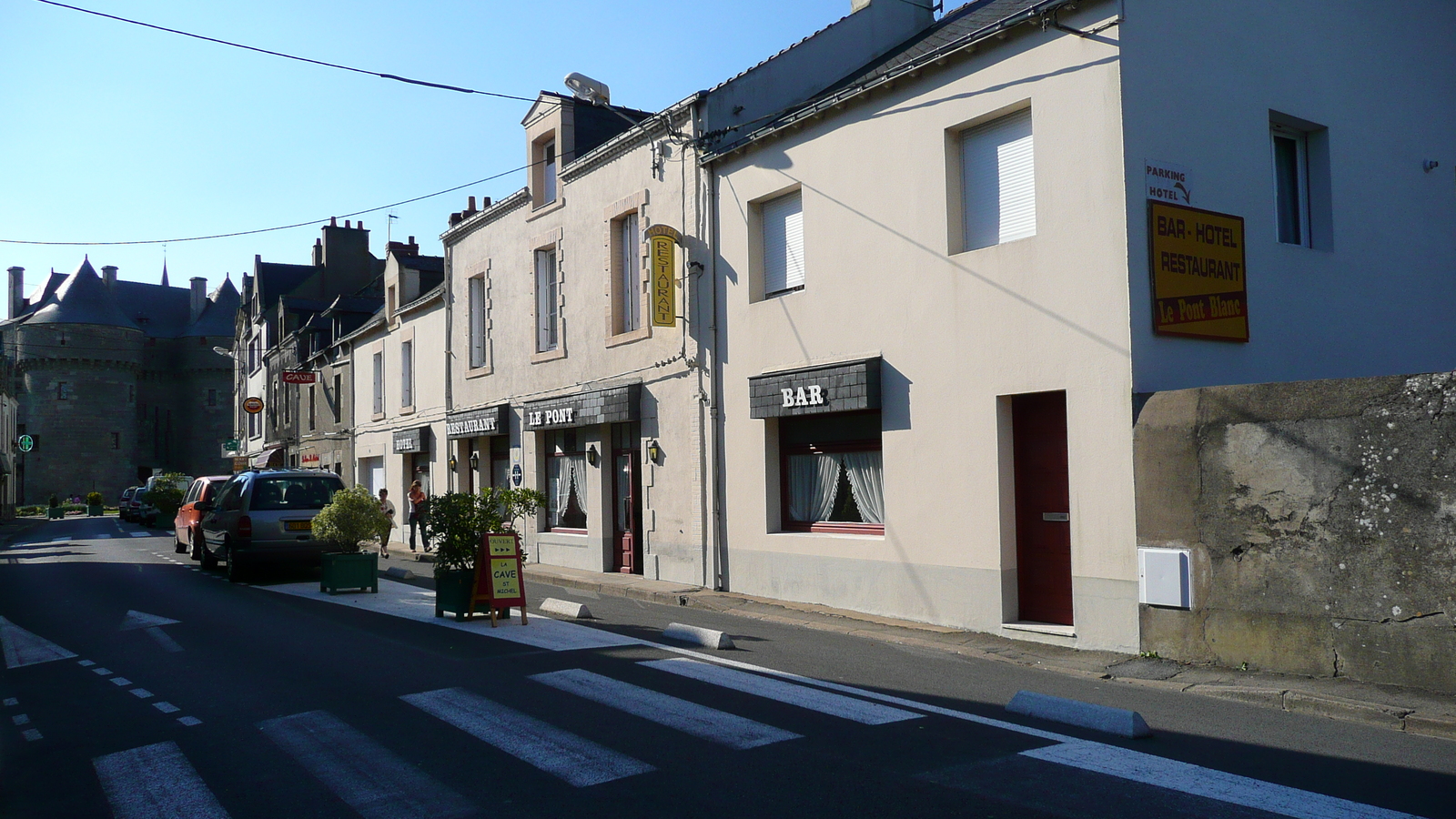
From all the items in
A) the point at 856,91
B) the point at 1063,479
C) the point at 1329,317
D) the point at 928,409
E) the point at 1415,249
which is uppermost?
the point at 856,91

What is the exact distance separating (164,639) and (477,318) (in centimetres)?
1288

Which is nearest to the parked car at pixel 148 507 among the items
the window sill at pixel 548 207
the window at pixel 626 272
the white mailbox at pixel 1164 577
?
the window sill at pixel 548 207

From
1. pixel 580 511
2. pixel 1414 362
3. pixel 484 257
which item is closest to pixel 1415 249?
pixel 1414 362

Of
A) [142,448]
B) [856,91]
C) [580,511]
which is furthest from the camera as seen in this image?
[142,448]

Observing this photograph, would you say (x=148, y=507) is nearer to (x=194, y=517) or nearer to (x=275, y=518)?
(x=194, y=517)

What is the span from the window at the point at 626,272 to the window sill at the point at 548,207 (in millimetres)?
2036

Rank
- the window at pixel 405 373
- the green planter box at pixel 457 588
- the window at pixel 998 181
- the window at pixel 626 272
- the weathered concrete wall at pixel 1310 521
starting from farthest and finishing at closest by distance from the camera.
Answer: the window at pixel 405 373
the window at pixel 626 272
the green planter box at pixel 457 588
the window at pixel 998 181
the weathered concrete wall at pixel 1310 521

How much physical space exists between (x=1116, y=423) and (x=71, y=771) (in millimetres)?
8225

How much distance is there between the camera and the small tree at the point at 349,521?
1420 cm

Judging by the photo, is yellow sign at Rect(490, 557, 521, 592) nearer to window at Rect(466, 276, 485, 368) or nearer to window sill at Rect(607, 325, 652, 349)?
window sill at Rect(607, 325, 652, 349)

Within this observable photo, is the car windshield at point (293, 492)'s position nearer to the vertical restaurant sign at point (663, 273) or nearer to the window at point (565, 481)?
the window at point (565, 481)

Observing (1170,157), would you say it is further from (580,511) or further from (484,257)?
(484,257)

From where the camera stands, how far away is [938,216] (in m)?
11.4

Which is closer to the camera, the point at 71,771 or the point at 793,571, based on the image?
the point at 71,771
